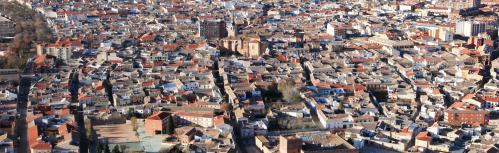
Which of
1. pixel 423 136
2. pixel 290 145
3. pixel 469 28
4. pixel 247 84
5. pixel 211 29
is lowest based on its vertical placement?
pixel 423 136

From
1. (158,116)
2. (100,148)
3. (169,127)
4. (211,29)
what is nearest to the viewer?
(100,148)

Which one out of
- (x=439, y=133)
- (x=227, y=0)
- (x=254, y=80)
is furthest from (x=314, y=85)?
(x=227, y=0)

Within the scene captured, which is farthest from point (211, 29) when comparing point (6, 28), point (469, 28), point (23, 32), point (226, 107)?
point (226, 107)

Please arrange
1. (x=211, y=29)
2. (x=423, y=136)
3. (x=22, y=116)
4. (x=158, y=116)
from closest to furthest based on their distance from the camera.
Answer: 1. (x=423, y=136)
2. (x=158, y=116)
3. (x=22, y=116)
4. (x=211, y=29)

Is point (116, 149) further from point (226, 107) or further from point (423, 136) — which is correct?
point (423, 136)

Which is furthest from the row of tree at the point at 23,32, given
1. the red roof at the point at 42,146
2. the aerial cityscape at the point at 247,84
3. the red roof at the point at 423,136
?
the red roof at the point at 423,136

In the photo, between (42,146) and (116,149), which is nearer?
(116,149)

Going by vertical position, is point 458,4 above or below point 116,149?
above

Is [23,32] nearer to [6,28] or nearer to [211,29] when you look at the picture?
[6,28]
